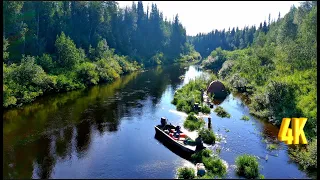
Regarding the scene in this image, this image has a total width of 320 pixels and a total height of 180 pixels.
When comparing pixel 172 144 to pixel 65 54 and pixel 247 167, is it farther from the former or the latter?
Result: pixel 65 54

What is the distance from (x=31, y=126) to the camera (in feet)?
136

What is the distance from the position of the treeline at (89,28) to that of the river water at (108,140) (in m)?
30.8

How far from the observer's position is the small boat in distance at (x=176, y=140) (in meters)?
31.9

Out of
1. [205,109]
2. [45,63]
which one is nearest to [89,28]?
[45,63]

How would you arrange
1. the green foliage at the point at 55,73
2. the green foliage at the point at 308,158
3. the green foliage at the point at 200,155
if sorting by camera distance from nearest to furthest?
the green foliage at the point at 308,158, the green foliage at the point at 200,155, the green foliage at the point at 55,73

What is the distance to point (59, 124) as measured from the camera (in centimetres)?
4238

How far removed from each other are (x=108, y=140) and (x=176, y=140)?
8.22 m

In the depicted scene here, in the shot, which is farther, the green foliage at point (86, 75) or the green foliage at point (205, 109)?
the green foliage at point (86, 75)

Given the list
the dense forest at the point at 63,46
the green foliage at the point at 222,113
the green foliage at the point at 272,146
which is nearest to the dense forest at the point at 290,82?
the green foliage at the point at 272,146

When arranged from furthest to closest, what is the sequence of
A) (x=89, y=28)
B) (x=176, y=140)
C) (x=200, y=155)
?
1. (x=89, y=28)
2. (x=176, y=140)
3. (x=200, y=155)

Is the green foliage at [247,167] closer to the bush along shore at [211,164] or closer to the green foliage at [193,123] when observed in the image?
the bush along shore at [211,164]

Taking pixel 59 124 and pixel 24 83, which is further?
pixel 24 83

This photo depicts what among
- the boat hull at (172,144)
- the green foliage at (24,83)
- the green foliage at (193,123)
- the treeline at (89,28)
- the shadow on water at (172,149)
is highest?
the treeline at (89,28)

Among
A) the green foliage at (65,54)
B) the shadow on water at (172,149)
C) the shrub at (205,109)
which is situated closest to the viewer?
the shadow on water at (172,149)
